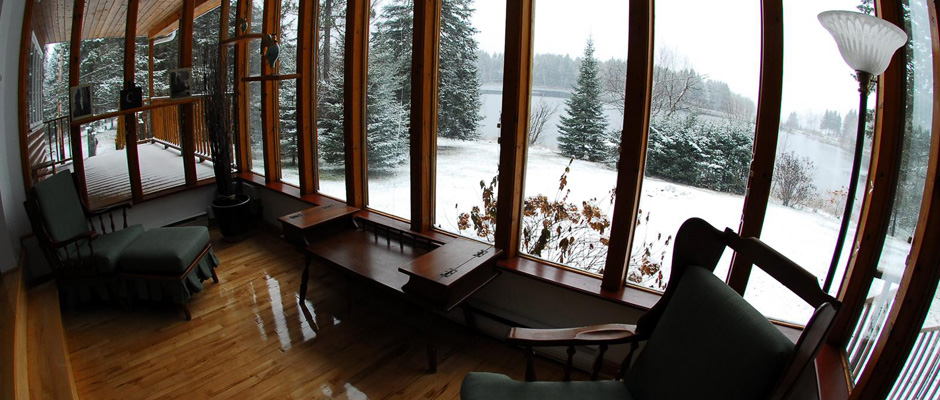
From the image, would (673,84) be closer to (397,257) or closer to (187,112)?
(397,257)

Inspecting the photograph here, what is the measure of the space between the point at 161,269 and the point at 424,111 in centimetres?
222

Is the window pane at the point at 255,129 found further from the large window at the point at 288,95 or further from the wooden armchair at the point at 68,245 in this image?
the wooden armchair at the point at 68,245

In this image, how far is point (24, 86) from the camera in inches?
143

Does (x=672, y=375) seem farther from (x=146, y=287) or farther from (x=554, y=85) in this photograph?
(x=146, y=287)

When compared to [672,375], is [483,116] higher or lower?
higher

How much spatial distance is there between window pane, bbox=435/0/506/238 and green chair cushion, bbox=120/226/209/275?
1920 millimetres

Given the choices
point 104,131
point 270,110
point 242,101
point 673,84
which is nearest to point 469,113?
point 673,84

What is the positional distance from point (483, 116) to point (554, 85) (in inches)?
22.7

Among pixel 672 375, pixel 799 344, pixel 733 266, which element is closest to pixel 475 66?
pixel 733 266

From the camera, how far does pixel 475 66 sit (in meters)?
3.11

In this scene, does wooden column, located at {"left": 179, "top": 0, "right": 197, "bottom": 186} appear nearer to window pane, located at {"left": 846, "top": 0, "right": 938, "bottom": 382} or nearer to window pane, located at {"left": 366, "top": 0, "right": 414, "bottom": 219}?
window pane, located at {"left": 366, "top": 0, "right": 414, "bottom": 219}

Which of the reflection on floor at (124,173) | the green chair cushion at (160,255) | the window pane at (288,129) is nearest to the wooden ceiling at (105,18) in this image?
the reflection on floor at (124,173)

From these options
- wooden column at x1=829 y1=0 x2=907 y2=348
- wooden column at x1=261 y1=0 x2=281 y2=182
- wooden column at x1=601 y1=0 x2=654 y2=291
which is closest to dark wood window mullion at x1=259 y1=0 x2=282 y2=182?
wooden column at x1=261 y1=0 x2=281 y2=182

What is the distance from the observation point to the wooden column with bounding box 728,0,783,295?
6.68 ft
